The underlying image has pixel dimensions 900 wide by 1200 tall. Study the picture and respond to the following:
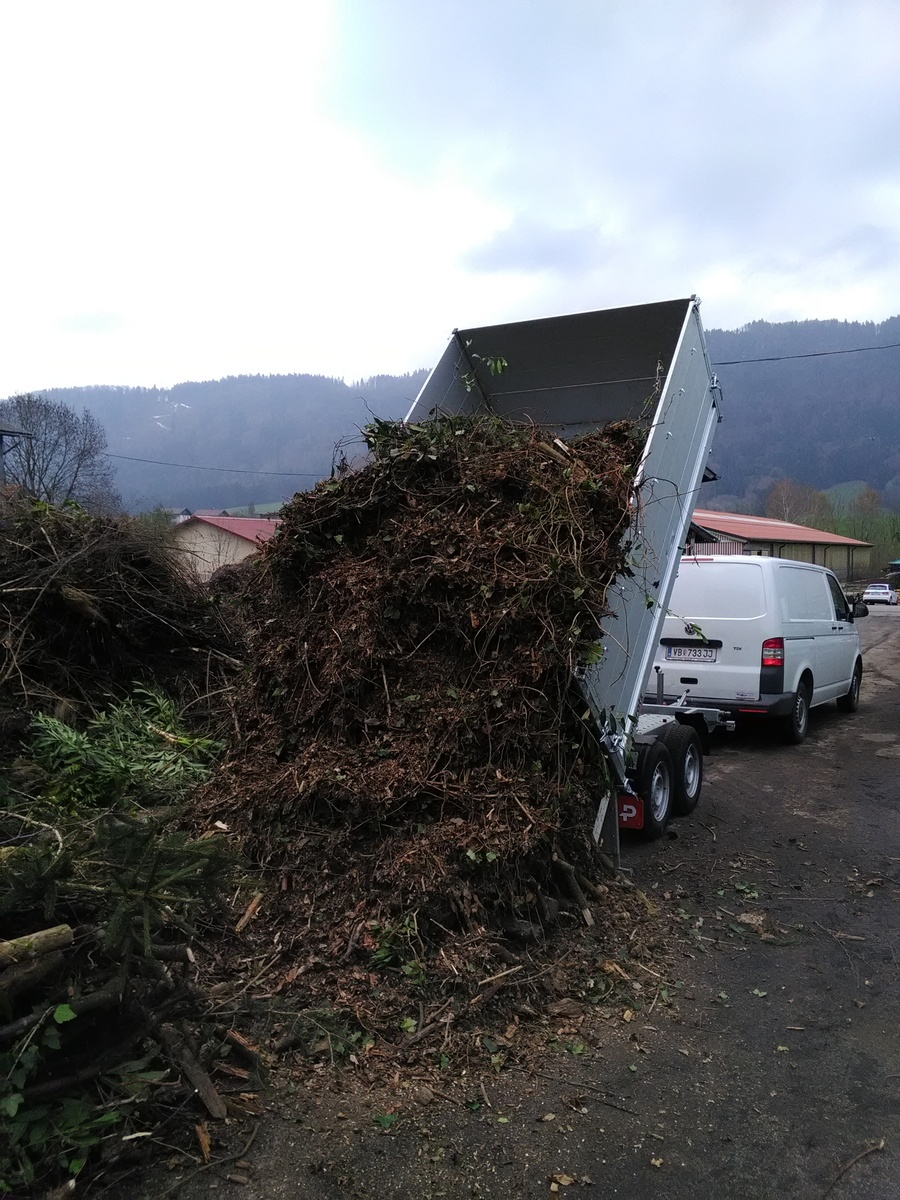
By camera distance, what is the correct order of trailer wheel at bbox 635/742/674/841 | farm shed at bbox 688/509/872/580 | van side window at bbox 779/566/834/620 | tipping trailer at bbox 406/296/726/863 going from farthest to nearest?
farm shed at bbox 688/509/872/580, van side window at bbox 779/566/834/620, trailer wheel at bbox 635/742/674/841, tipping trailer at bbox 406/296/726/863

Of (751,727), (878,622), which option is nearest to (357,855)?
(751,727)

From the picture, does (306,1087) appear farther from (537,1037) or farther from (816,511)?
(816,511)

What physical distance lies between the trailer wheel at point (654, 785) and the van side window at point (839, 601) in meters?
5.73

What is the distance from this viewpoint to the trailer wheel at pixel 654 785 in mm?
5867

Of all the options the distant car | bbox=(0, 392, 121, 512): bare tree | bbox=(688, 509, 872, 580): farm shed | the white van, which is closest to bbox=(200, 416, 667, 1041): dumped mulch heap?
the white van

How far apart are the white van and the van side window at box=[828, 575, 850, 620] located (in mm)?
1392

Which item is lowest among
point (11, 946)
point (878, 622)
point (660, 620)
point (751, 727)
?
point (878, 622)

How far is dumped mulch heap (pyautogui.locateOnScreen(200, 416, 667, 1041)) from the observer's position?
378cm

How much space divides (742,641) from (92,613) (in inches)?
253

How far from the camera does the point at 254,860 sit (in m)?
4.25

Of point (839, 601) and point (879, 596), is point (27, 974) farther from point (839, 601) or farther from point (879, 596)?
point (879, 596)

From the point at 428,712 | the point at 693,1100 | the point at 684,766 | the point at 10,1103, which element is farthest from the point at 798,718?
the point at 10,1103

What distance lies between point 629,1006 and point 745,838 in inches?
113

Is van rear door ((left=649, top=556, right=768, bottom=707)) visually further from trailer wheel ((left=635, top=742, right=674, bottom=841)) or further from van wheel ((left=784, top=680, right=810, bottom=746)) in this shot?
trailer wheel ((left=635, top=742, right=674, bottom=841))
